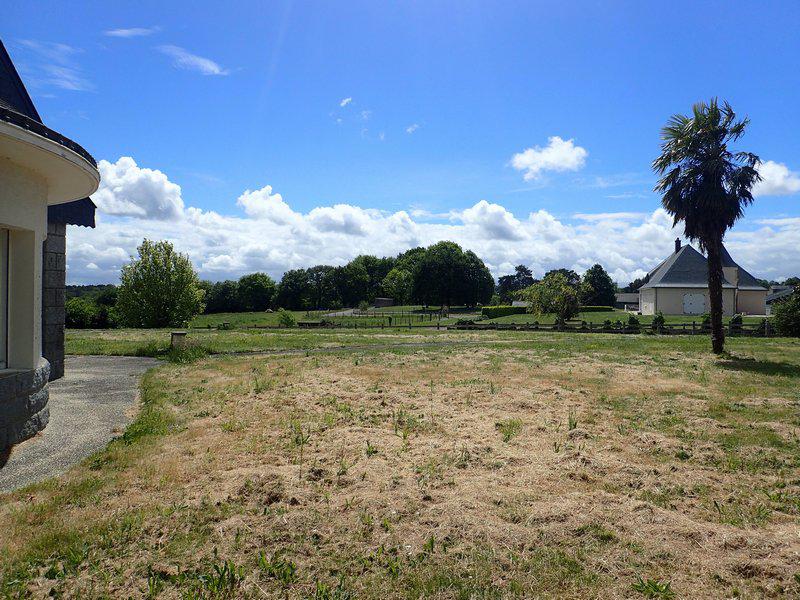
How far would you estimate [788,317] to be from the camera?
94.8 feet

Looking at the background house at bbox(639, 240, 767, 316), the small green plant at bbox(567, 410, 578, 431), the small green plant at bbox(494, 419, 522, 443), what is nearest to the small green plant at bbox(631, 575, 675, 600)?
the small green plant at bbox(494, 419, 522, 443)

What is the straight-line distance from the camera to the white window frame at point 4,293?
7.47 metres

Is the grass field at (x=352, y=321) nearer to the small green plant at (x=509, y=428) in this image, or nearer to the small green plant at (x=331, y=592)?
the small green plant at (x=509, y=428)

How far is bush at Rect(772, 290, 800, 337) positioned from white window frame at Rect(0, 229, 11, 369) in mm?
35815

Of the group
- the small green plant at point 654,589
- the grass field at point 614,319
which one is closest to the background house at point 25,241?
the small green plant at point 654,589

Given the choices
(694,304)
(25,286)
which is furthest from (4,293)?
(694,304)

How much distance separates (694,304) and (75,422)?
60.5 metres

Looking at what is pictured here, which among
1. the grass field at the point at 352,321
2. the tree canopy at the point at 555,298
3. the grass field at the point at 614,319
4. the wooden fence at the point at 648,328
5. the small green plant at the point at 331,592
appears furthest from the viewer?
the grass field at the point at 352,321

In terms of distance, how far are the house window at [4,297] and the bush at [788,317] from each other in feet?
118

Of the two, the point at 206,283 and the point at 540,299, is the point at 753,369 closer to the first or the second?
the point at 540,299

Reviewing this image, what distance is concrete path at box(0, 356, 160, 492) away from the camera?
20.2ft

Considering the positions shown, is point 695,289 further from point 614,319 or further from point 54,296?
point 54,296

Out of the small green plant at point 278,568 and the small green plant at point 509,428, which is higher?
the small green plant at point 509,428

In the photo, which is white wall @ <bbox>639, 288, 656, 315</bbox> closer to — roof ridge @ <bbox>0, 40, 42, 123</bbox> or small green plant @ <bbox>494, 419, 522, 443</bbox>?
small green plant @ <bbox>494, 419, 522, 443</bbox>
